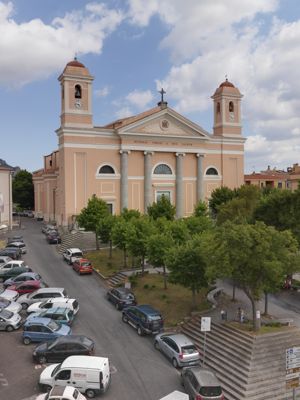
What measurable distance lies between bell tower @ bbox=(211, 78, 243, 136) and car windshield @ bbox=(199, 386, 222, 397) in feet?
161

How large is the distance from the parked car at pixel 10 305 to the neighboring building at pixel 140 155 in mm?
25648

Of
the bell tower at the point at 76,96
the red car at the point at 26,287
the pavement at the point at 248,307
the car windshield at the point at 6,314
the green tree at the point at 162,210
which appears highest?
the bell tower at the point at 76,96

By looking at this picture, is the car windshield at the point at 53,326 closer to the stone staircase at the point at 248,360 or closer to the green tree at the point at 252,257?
the stone staircase at the point at 248,360

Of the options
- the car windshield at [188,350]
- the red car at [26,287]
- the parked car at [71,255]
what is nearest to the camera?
the car windshield at [188,350]

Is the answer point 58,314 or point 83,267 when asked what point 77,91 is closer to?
point 83,267

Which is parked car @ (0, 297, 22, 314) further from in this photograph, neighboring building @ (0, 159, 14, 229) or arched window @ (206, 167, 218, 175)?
arched window @ (206, 167, 218, 175)

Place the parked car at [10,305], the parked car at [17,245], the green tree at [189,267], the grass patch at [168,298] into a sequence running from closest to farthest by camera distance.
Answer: the green tree at [189,267] < the parked car at [10,305] < the grass patch at [168,298] < the parked car at [17,245]

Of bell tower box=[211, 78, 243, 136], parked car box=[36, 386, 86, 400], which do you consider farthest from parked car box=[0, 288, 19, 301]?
bell tower box=[211, 78, 243, 136]

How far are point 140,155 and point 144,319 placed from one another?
114 feet

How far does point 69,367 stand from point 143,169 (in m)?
40.6

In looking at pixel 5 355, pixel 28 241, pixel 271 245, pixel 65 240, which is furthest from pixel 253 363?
pixel 28 241

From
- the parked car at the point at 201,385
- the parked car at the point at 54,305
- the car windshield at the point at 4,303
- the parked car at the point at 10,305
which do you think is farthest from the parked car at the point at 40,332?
the parked car at the point at 201,385

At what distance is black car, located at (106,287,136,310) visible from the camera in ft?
92.2

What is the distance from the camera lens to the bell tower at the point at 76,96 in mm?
52344
